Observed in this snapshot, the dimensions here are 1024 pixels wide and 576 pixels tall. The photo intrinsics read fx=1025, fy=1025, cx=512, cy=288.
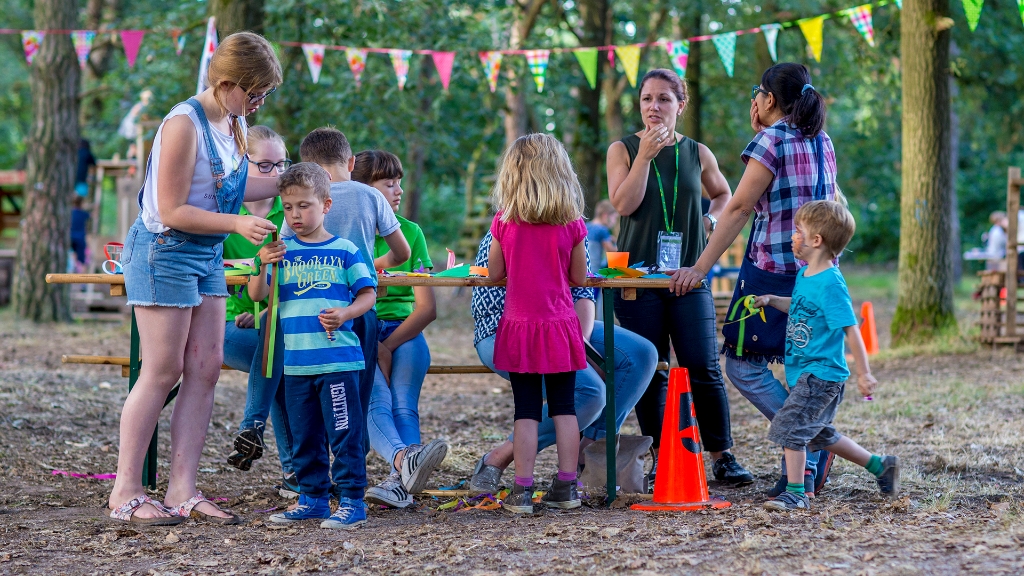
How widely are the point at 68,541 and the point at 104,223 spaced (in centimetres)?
2536

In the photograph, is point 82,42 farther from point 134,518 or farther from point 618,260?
point 618,260

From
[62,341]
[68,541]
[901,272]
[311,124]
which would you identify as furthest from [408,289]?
[311,124]

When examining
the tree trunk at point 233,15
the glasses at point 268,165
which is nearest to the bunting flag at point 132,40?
the tree trunk at point 233,15

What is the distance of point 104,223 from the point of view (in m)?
26.9

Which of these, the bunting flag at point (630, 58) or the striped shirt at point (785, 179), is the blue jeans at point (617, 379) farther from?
the bunting flag at point (630, 58)

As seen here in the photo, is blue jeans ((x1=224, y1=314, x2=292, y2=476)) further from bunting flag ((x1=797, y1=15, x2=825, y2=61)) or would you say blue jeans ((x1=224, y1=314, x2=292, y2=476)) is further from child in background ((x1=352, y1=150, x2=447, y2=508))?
bunting flag ((x1=797, y1=15, x2=825, y2=61))

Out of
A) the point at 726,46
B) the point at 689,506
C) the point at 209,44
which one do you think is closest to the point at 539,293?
the point at 689,506

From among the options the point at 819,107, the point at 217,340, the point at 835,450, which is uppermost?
the point at 819,107

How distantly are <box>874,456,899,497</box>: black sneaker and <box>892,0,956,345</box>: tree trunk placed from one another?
5.87 m

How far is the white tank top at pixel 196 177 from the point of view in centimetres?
347

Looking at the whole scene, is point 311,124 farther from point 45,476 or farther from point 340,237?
point 340,237

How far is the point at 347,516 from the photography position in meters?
3.61

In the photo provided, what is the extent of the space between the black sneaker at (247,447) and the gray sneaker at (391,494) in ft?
1.52

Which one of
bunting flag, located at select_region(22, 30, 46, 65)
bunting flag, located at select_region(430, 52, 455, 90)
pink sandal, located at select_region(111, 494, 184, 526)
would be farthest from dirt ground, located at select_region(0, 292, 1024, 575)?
bunting flag, located at select_region(22, 30, 46, 65)
